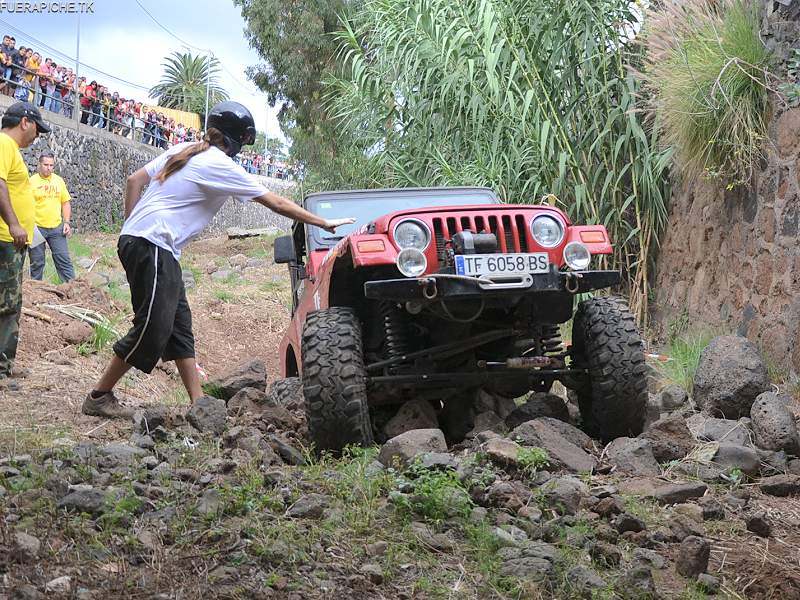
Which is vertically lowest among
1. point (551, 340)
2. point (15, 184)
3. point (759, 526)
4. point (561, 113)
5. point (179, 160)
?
point (759, 526)

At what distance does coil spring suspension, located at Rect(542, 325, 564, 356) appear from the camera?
16.4 feet

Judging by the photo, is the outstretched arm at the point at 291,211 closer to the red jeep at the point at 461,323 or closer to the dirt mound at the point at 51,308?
the red jeep at the point at 461,323

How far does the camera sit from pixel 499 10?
8508 millimetres

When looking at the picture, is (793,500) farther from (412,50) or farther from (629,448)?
(412,50)

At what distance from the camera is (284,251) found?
18.5 ft

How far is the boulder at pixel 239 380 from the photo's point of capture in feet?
19.1

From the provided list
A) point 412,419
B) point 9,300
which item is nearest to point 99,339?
point 9,300

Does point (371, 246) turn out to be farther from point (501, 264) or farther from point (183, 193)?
point (183, 193)

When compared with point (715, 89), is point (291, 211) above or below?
below

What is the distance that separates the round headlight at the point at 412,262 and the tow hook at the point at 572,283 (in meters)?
0.63

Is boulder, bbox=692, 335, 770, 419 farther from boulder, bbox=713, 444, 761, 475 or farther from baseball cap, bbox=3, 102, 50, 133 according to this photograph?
baseball cap, bbox=3, 102, 50, 133

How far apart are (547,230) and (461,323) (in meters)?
0.59

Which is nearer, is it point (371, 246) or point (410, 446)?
point (410, 446)

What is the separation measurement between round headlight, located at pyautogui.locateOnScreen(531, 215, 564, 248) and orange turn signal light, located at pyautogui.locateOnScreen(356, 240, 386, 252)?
73cm
